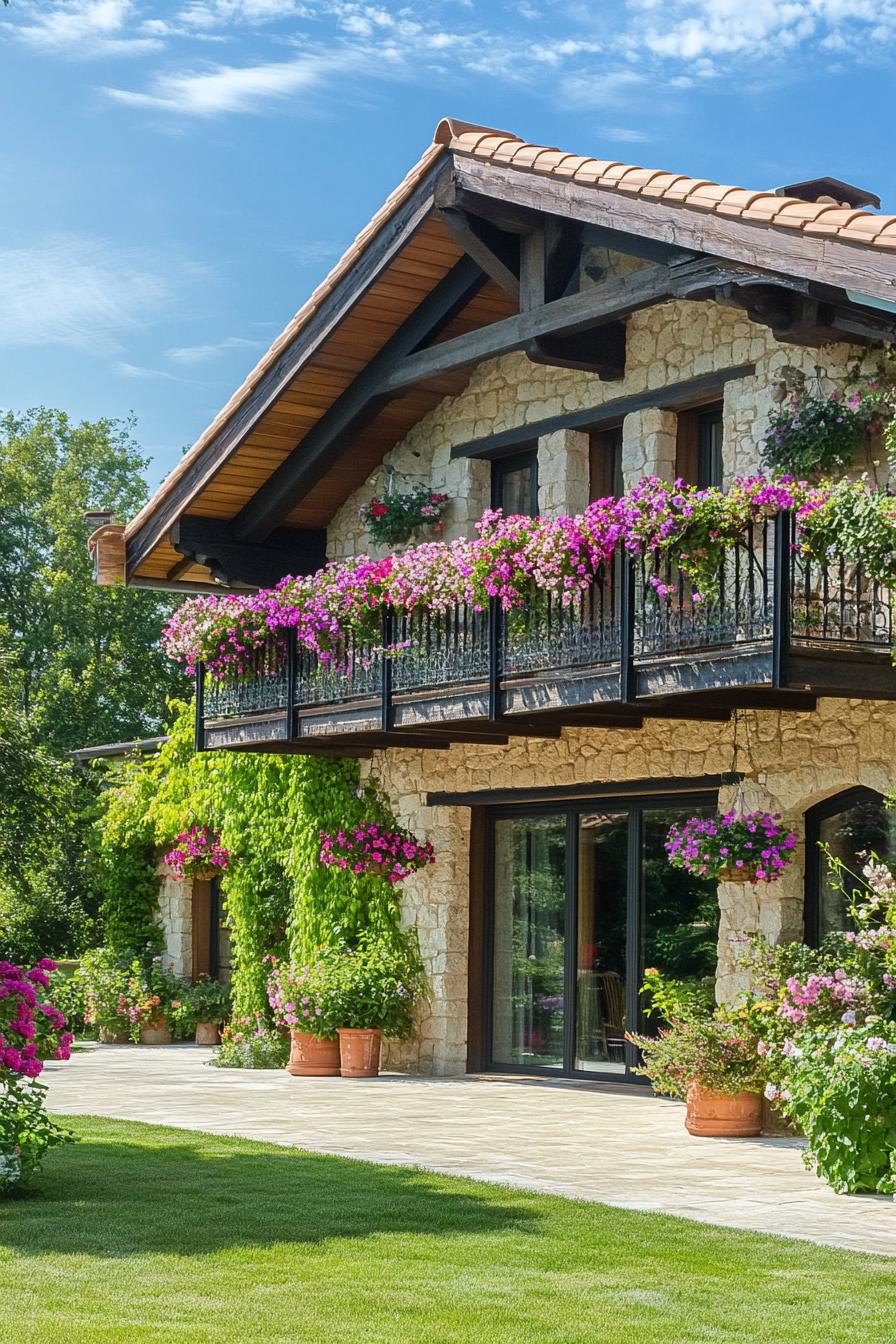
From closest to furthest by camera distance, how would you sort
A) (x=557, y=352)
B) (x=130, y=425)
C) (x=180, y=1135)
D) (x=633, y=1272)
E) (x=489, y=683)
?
(x=633, y=1272)
(x=180, y=1135)
(x=489, y=683)
(x=557, y=352)
(x=130, y=425)

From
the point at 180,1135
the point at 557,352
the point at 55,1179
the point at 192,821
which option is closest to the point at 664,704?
the point at 557,352

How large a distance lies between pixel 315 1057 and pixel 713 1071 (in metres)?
5.13

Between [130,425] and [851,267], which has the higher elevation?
[130,425]

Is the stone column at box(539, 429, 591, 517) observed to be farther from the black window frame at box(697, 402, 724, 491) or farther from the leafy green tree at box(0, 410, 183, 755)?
the leafy green tree at box(0, 410, 183, 755)

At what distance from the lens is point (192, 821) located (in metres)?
18.8

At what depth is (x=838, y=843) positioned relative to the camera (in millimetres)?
12367

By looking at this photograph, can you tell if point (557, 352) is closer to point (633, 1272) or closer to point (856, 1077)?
point (856, 1077)

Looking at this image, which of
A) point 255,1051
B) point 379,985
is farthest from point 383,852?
point 255,1051

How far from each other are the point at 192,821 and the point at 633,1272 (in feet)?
40.6

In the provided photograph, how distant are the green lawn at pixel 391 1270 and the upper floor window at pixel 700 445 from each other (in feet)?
20.5

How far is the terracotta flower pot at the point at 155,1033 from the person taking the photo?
19.5 meters

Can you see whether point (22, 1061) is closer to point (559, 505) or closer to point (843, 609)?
point (843, 609)

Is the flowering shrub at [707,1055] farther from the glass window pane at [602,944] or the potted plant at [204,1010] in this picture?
the potted plant at [204,1010]

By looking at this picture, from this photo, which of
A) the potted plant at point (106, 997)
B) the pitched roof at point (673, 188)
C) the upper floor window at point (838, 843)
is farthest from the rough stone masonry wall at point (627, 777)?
the potted plant at point (106, 997)
